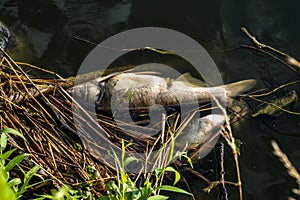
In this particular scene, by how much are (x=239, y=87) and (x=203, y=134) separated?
596 mm

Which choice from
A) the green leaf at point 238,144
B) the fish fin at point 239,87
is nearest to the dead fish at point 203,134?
the green leaf at point 238,144

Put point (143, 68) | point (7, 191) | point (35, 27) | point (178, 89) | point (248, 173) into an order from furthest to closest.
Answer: point (35, 27), point (143, 68), point (178, 89), point (248, 173), point (7, 191)

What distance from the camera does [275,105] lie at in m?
3.40

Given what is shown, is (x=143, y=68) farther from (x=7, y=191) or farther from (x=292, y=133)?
(x=7, y=191)

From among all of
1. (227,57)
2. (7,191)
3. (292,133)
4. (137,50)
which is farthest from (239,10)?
(7,191)

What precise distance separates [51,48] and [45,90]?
0.71 meters

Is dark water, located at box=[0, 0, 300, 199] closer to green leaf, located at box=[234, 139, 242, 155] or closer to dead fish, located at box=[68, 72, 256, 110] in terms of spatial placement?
green leaf, located at box=[234, 139, 242, 155]

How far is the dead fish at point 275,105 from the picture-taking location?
3.41 metres

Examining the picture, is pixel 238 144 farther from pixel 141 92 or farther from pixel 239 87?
pixel 141 92

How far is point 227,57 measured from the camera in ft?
12.4

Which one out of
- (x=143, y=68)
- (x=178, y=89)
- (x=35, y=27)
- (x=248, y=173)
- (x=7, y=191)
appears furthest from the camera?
(x=35, y=27)

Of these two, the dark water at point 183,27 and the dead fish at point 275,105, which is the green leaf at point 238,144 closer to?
the dark water at point 183,27

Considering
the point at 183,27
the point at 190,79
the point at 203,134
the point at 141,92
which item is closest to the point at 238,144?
the point at 203,134

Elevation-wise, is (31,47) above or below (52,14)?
below
